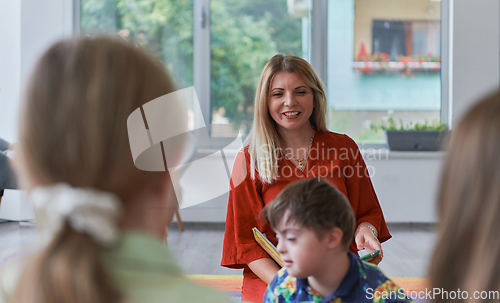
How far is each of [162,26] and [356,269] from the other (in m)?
3.60

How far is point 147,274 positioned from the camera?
1.70ft

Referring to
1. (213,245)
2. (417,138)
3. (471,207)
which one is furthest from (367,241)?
(417,138)

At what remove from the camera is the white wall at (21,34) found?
155 inches

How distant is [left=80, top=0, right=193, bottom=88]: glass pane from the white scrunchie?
3.67 m

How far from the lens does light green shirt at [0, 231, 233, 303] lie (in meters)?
0.50

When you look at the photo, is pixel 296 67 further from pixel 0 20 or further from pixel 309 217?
pixel 0 20

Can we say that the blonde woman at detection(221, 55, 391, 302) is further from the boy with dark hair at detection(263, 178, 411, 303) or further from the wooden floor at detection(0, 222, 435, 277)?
the wooden floor at detection(0, 222, 435, 277)

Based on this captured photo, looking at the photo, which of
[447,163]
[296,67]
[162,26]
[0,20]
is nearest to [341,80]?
[162,26]

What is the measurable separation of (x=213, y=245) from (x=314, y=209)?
8.37 feet

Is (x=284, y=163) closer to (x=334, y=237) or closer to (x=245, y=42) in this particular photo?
(x=334, y=237)

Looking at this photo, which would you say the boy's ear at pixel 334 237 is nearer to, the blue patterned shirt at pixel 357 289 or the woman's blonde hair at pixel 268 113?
the blue patterned shirt at pixel 357 289

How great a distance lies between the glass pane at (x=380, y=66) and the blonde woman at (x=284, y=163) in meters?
2.75

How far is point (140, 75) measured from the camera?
54 cm

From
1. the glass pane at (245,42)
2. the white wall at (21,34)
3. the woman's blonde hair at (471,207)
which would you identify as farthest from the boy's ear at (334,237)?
the white wall at (21,34)
